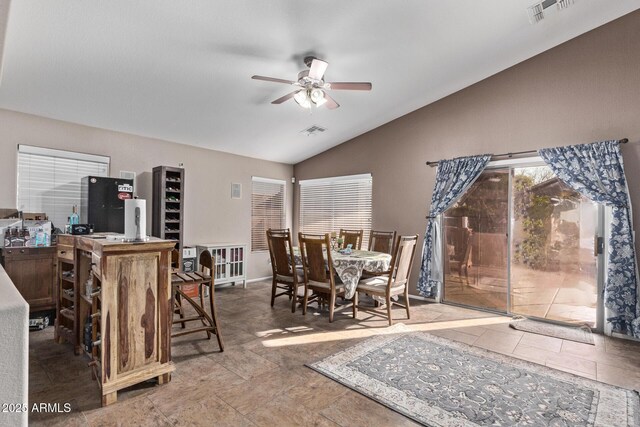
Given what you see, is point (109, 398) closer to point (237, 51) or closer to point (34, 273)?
point (34, 273)

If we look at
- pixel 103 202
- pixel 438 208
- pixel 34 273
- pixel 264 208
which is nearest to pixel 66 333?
pixel 34 273

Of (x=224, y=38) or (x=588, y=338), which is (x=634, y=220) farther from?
(x=224, y=38)

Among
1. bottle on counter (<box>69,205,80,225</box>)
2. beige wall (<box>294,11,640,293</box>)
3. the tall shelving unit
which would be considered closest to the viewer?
beige wall (<box>294,11,640,293</box>)

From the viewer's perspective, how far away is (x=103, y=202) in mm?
4020

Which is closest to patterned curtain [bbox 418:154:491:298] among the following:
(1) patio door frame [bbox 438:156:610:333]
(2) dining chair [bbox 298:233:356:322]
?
(1) patio door frame [bbox 438:156:610:333]

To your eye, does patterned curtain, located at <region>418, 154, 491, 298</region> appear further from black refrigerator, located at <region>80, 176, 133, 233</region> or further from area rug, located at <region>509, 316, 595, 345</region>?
black refrigerator, located at <region>80, 176, 133, 233</region>

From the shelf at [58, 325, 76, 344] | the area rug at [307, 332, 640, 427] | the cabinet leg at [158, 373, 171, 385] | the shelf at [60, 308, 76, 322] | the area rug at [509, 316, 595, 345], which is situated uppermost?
Answer: the shelf at [60, 308, 76, 322]

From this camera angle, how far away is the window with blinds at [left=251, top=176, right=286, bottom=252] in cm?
623

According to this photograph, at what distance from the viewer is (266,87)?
3.79 m

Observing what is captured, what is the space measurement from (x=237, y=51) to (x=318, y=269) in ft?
8.39

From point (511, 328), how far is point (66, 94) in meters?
5.68

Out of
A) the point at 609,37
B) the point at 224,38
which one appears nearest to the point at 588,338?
the point at 609,37

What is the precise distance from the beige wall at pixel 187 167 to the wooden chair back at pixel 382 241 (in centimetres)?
235

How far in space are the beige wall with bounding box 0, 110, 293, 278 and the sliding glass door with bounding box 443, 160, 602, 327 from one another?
3624mm
